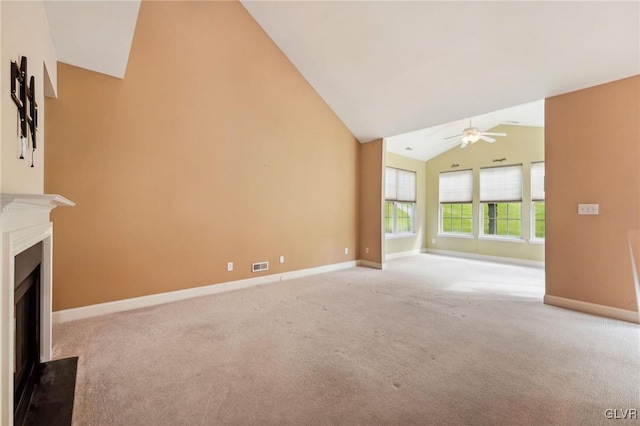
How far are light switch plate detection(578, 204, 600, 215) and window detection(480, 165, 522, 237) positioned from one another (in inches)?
135

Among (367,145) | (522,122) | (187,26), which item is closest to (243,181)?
(187,26)

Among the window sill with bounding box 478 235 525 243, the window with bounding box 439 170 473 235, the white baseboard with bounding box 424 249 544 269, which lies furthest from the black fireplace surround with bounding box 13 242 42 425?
Answer: the window with bounding box 439 170 473 235

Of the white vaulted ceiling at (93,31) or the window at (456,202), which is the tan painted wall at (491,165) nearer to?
the window at (456,202)

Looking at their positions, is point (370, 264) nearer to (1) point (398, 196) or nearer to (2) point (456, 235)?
(1) point (398, 196)

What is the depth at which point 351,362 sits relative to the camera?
220 centimetres

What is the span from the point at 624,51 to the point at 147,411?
5.23 metres

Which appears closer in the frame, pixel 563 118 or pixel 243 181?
pixel 563 118

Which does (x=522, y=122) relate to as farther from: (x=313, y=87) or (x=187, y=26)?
(x=187, y=26)

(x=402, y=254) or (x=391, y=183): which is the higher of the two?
(x=391, y=183)

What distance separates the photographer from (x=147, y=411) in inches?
65.3

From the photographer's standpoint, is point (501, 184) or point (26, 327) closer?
point (26, 327)

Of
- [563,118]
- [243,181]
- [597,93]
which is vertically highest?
[597,93]

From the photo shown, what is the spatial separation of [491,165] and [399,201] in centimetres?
236

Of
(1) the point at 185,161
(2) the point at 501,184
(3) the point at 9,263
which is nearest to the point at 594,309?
(2) the point at 501,184
